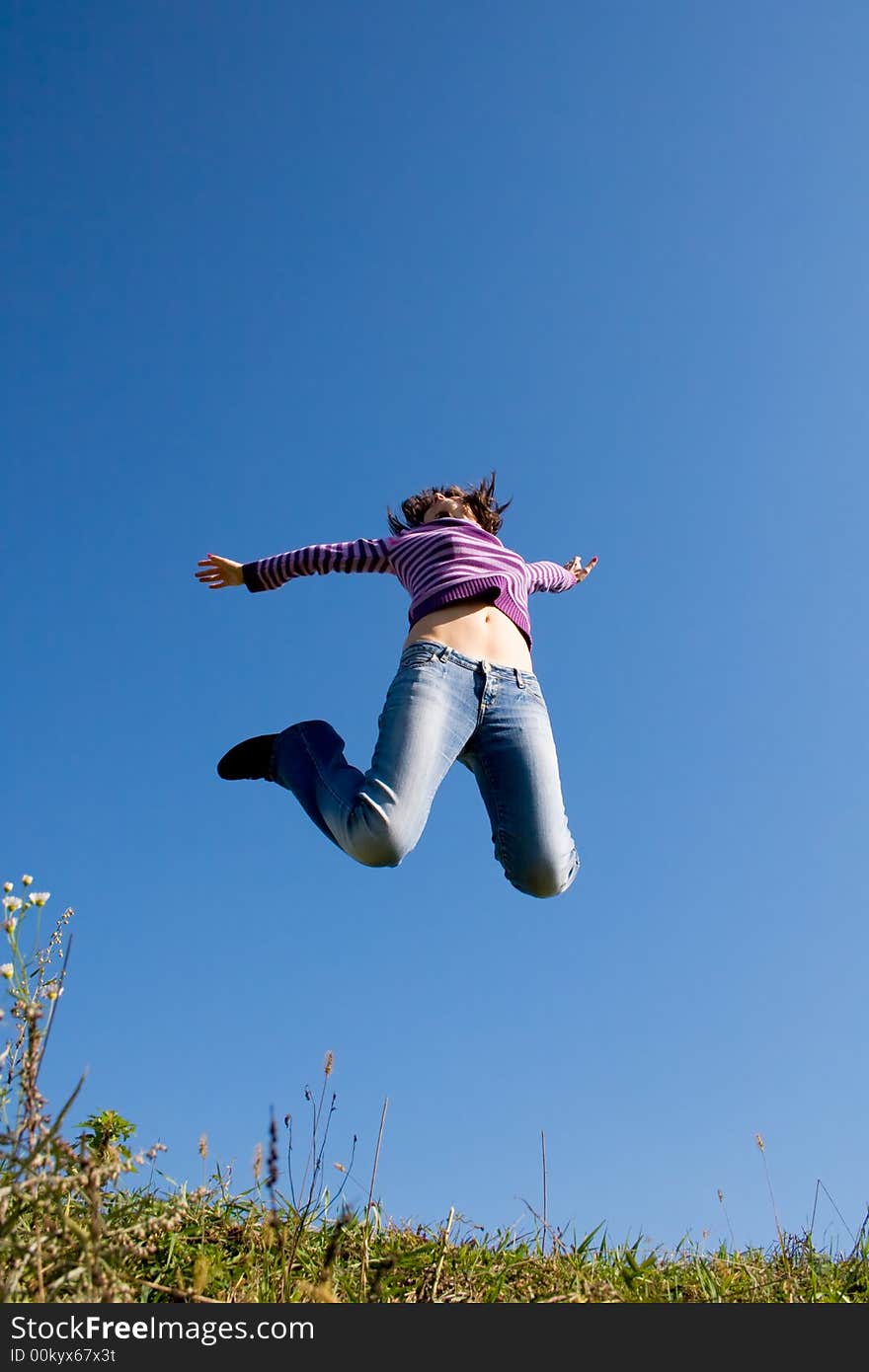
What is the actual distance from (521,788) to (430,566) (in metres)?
1.18

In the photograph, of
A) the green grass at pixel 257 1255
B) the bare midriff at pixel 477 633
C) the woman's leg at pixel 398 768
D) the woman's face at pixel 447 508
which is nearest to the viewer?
the green grass at pixel 257 1255

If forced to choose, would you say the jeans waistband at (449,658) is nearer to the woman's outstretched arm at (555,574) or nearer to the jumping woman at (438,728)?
the jumping woman at (438,728)

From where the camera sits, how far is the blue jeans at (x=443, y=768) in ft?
13.2

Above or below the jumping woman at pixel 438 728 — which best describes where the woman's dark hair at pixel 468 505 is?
above

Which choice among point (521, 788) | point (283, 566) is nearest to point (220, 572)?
point (283, 566)

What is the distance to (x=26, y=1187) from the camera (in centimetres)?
194

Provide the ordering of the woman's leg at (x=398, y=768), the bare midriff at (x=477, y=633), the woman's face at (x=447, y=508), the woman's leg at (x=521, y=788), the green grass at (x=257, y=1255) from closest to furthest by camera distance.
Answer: the green grass at (x=257, y=1255), the woman's leg at (x=398, y=768), the woman's leg at (x=521, y=788), the bare midriff at (x=477, y=633), the woman's face at (x=447, y=508)

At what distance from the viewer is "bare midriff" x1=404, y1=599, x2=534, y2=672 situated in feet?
14.5

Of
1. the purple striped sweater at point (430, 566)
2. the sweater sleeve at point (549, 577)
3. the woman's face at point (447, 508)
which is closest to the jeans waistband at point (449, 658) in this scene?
the purple striped sweater at point (430, 566)

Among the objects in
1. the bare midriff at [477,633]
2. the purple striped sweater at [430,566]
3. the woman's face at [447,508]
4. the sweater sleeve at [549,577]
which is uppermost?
the woman's face at [447,508]

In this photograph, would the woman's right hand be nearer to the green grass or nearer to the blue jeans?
the blue jeans
